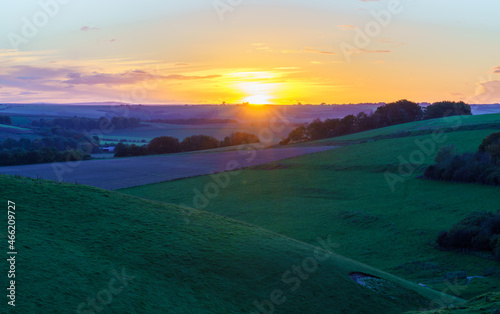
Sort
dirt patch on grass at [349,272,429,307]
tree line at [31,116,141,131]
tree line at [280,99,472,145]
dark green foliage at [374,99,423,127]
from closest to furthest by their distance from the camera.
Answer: dirt patch on grass at [349,272,429,307] → tree line at [280,99,472,145] → dark green foliage at [374,99,423,127] → tree line at [31,116,141,131]

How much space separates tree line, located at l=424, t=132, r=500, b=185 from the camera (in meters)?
55.9

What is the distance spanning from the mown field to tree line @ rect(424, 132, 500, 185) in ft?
5.46

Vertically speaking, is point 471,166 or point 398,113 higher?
point 398,113

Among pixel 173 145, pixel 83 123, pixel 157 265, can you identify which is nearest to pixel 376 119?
pixel 173 145

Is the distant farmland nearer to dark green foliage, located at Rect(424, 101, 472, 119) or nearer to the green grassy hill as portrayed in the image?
the green grassy hill

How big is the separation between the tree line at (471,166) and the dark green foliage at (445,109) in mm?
75660

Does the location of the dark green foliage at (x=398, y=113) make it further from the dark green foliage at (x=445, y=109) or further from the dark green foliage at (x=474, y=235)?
the dark green foliage at (x=474, y=235)

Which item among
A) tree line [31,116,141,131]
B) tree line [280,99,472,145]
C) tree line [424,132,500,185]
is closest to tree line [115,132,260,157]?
tree line [280,99,472,145]

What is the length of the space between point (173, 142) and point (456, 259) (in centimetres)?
8934

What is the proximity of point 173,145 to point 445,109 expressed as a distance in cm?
8291

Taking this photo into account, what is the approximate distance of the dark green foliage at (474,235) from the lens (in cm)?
3831

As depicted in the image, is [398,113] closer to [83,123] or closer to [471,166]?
[471,166]

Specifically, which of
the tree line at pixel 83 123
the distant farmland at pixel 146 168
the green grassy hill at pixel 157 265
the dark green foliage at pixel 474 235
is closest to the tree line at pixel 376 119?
the distant farmland at pixel 146 168

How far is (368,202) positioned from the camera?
57.0 m
